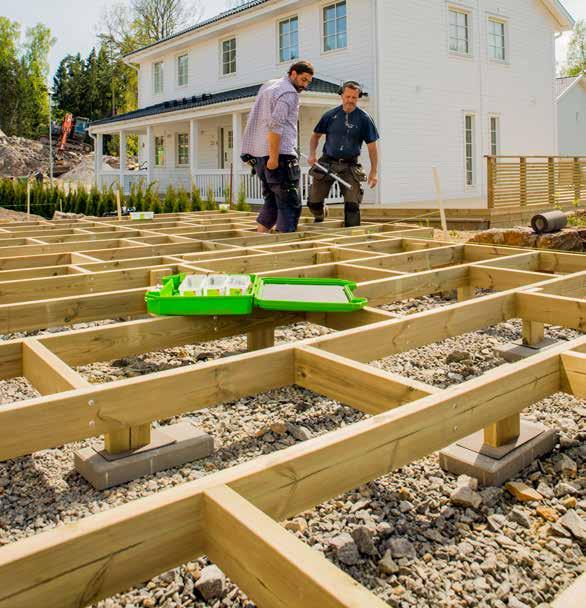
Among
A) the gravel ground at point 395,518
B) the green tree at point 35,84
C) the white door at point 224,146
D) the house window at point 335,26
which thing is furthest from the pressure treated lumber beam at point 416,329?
the green tree at point 35,84

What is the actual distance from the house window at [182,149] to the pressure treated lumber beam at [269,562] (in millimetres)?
22193

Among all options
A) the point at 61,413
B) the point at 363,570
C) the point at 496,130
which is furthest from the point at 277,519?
the point at 496,130

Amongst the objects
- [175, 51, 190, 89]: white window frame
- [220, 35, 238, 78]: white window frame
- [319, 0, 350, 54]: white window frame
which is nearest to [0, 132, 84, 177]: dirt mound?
[175, 51, 190, 89]: white window frame

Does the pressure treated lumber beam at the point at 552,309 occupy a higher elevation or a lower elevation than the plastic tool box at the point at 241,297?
lower

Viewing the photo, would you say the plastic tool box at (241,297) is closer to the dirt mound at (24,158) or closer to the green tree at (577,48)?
the dirt mound at (24,158)

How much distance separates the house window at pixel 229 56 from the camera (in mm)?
20000

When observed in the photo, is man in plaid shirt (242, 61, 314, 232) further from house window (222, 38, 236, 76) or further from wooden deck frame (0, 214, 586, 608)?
house window (222, 38, 236, 76)

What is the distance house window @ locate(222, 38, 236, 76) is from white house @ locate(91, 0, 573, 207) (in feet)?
0.13

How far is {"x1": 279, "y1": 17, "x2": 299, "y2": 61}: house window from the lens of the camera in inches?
693

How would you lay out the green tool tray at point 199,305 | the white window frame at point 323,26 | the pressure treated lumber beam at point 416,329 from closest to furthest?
1. the pressure treated lumber beam at point 416,329
2. the green tool tray at point 199,305
3. the white window frame at point 323,26

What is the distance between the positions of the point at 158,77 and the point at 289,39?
25.4 feet

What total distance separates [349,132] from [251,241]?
6.66 feet

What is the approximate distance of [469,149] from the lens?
18344 mm

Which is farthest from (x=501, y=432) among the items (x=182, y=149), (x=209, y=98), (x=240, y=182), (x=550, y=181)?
(x=182, y=149)
